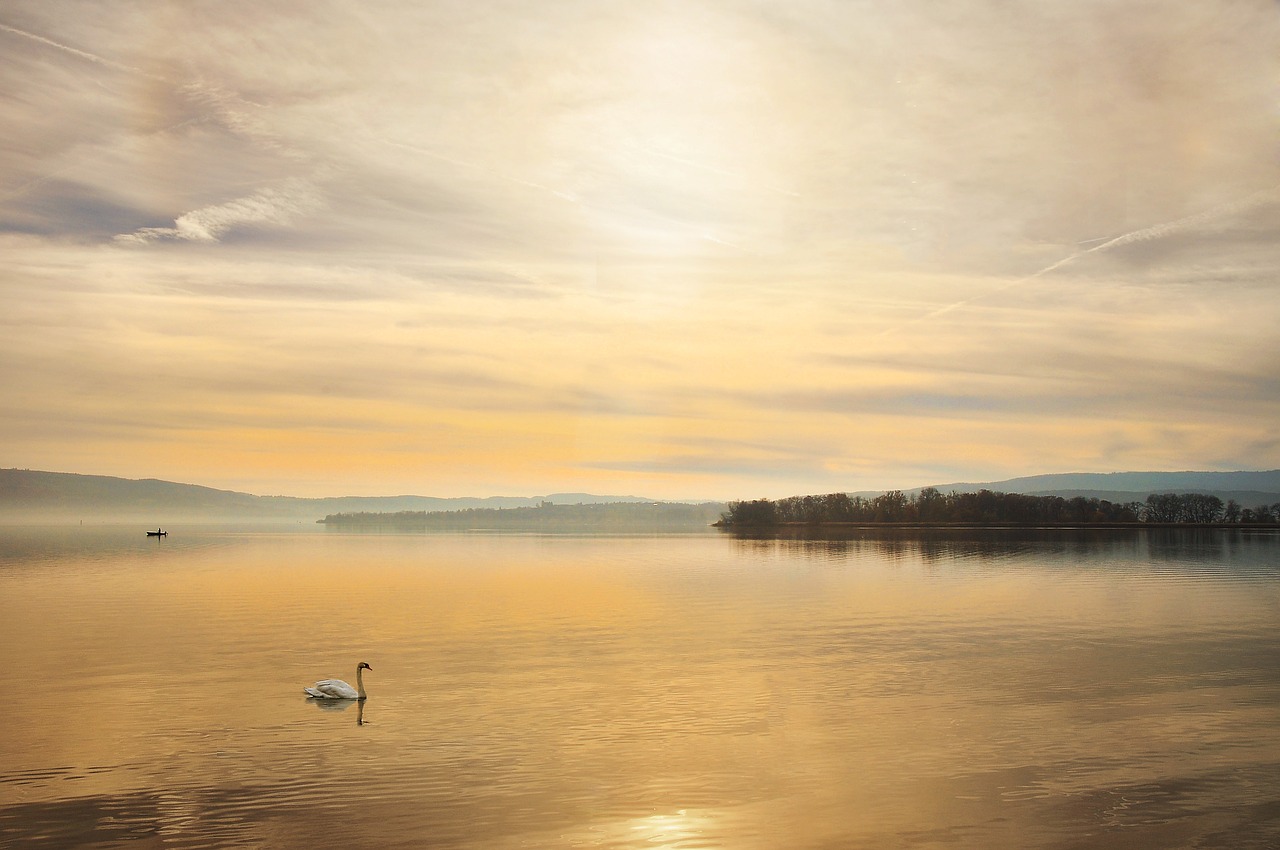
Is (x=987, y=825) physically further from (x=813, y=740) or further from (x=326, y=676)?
(x=326, y=676)

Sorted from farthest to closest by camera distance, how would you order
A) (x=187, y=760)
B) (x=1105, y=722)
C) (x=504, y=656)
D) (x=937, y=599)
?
(x=937, y=599) → (x=504, y=656) → (x=1105, y=722) → (x=187, y=760)

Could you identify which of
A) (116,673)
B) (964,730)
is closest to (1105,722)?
(964,730)

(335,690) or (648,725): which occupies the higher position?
(335,690)

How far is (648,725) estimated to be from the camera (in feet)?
75.2

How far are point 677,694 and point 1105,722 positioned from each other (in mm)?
10826

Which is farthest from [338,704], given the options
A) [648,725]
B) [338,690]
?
[648,725]

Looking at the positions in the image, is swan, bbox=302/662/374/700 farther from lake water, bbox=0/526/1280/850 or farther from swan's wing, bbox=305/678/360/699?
lake water, bbox=0/526/1280/850

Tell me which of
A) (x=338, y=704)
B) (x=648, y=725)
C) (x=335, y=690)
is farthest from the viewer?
(x=335, y=690)

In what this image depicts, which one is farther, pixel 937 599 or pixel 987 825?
pixel 937 599

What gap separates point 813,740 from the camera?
2162cm

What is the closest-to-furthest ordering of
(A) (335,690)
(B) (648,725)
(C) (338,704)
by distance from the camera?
(B) (648,725)
(C) (338,704)
(A) (335,690)

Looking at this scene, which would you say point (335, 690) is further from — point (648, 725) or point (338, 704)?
point (648, 725)

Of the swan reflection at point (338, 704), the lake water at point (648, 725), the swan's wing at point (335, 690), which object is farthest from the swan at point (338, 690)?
the lake water at point (648, 725)

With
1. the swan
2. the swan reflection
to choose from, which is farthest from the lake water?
the swan
